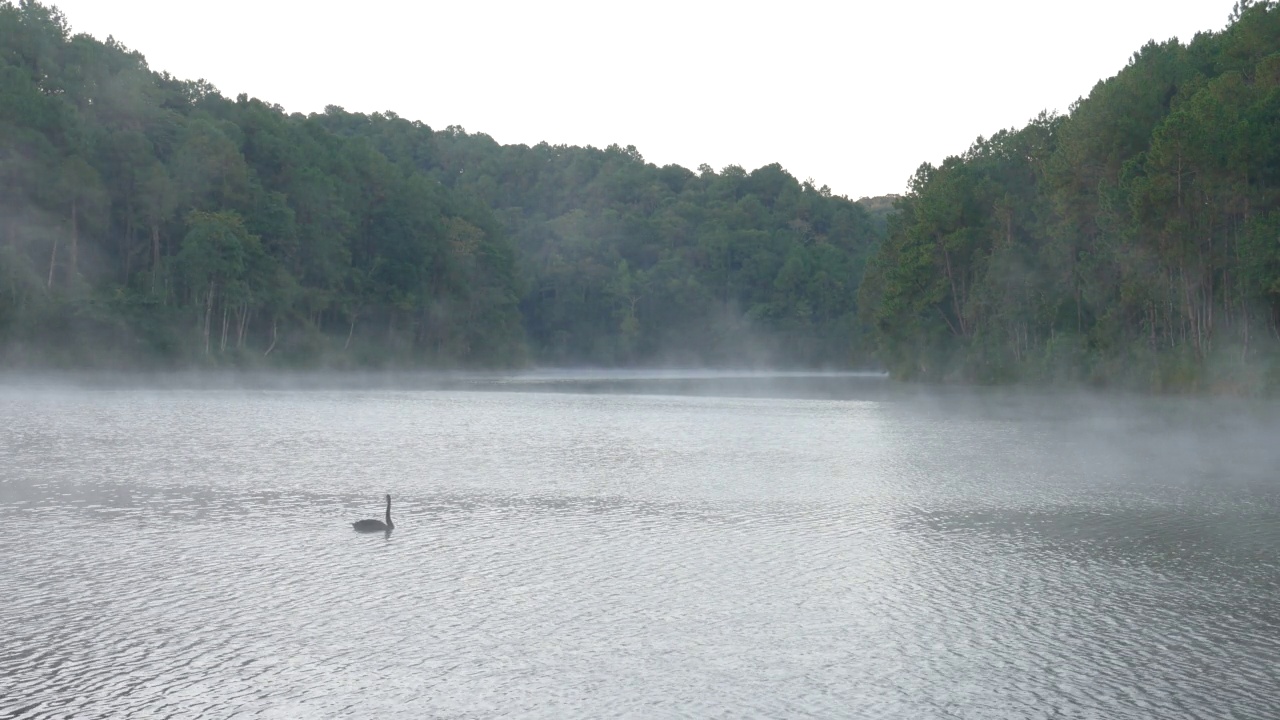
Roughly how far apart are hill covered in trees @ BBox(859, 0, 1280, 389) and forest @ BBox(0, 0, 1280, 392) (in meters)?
0.15

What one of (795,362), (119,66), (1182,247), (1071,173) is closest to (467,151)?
(795,362)

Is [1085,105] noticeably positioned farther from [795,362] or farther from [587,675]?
[795,362]

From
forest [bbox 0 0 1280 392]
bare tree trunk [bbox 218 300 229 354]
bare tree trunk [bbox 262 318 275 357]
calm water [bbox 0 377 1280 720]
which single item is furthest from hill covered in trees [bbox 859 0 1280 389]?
bare tree trunk [bbox 218 300 229 354]

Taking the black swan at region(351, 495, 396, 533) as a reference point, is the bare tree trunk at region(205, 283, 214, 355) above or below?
above

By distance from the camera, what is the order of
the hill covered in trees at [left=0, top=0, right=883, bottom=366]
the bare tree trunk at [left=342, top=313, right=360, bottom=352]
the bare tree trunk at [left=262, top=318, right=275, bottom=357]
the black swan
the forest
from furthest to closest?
the bare tree trunk at [left=342, top=313, right=360, bottom=352] < the bare tree trunk at [left=262, top=318, right=275, bottom=357] < the hill covered in trees at [left=0, top=0, right=883, bottom=366] < the forest < the black swan

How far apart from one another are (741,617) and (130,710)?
20.7ft

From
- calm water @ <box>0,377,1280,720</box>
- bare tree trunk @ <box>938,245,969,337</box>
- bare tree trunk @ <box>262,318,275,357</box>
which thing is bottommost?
calm water @ <box>0,377,1280,720</box>

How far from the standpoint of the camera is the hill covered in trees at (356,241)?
76.8 meters

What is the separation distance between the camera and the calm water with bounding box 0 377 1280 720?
10.9m

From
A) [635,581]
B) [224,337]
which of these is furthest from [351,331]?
[635,581]

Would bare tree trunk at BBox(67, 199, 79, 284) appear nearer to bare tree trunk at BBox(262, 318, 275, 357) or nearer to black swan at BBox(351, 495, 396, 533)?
bare tree trunk at BBox(262, 318, 275, 357)

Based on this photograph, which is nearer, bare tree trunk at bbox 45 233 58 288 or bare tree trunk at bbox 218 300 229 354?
bare tree trunk at bbox 45 233 58 288

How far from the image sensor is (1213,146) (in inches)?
1873

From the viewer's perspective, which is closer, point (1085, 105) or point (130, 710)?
point (130, 710)
